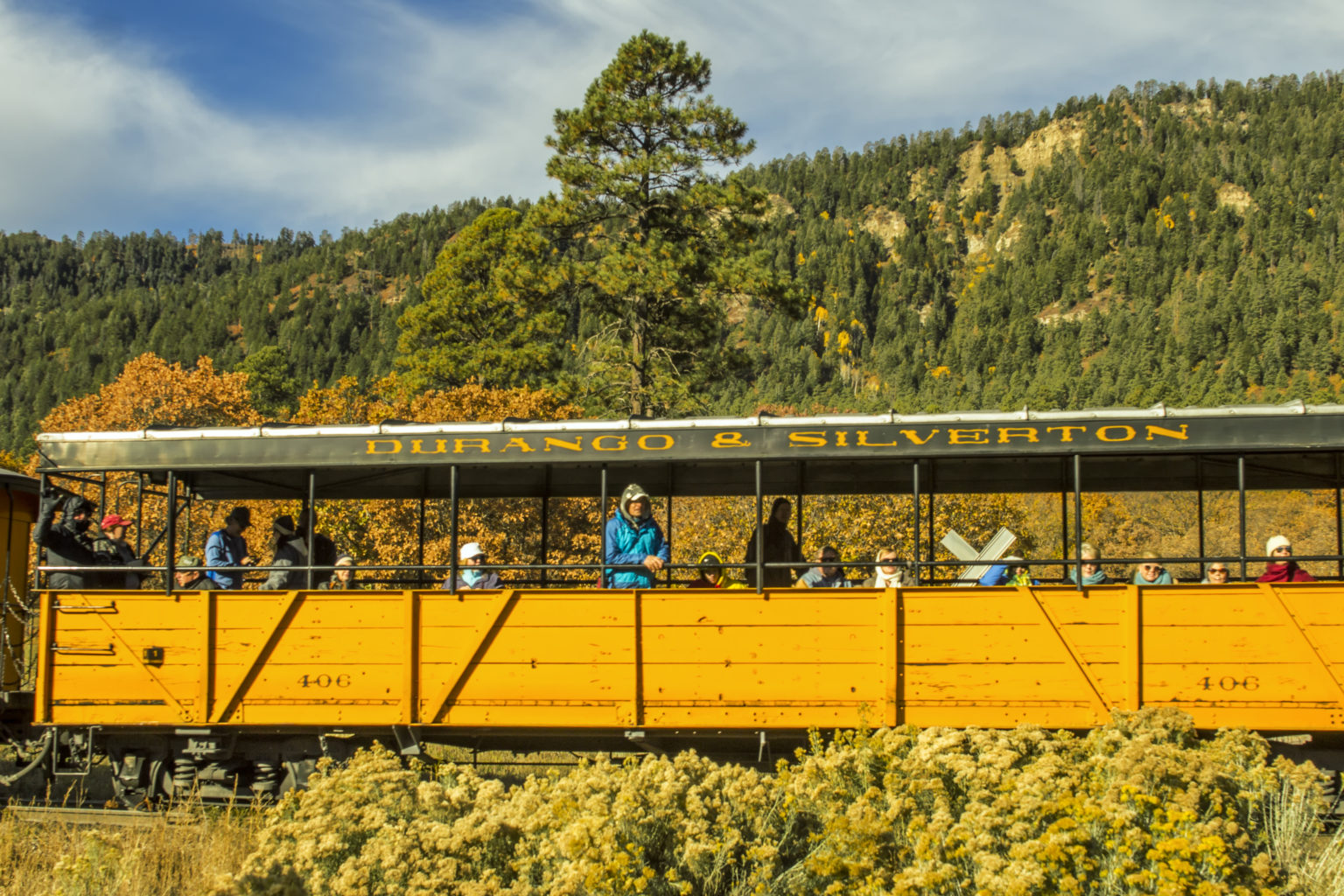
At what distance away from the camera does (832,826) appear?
5.55 metres

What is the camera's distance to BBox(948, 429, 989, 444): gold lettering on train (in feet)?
27.2

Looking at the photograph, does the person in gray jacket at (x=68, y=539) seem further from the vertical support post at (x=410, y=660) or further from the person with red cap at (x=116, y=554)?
the vertical support post at (x=410, y=660)

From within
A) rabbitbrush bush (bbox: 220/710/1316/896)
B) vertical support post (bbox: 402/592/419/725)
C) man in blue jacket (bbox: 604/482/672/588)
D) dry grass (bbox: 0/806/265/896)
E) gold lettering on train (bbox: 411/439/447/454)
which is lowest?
dry grass (bbox: 0/806/265/896)

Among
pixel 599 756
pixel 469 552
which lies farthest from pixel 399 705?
pixel 599 756

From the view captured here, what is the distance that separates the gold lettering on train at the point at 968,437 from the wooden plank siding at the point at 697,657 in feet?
3.76

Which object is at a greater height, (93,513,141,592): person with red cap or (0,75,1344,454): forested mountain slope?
(0,75,1344,454): forested mountain slope

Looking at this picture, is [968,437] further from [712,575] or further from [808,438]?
[712,575]

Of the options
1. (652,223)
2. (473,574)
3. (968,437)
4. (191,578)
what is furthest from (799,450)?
(652,223)

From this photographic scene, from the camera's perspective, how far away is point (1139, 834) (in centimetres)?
523

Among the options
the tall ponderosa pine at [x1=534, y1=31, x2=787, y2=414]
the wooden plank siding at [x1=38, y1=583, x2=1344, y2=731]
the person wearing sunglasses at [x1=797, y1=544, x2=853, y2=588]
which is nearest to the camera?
the wooden plank siding at [x1=38, y1=583, x2=1344, y2=731]

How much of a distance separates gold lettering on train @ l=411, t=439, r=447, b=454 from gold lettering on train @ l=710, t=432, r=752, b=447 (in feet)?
7.18

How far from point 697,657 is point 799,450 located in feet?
5.96

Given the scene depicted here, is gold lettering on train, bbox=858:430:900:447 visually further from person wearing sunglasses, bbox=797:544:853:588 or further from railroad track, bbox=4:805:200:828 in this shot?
railroad track, bbox=4:805:200:828

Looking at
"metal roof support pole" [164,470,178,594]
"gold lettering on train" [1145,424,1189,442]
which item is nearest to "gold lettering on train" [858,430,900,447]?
"gold lettering on train" [1145,424,1189,442]
